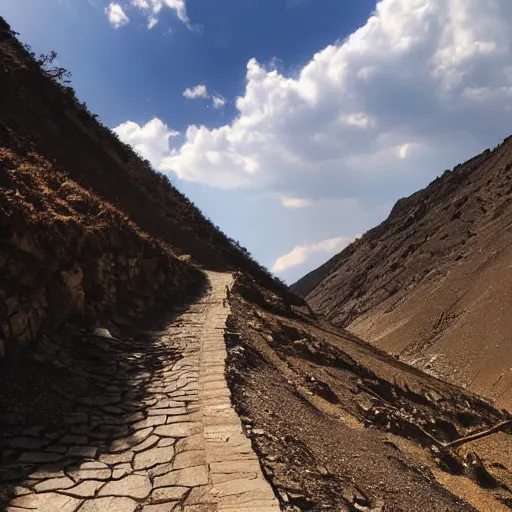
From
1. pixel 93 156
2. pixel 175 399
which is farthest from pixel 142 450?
pixel 93 156

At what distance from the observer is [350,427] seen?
725cm

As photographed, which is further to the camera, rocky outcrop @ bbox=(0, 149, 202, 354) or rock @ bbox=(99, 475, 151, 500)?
rocky outcrop @ bbox=(0, 149, 202, 354)

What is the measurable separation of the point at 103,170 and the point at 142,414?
16.4 metres

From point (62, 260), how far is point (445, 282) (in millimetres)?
27458

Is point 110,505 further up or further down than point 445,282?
further down

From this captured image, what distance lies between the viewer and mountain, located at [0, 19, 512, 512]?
4199 millimetres

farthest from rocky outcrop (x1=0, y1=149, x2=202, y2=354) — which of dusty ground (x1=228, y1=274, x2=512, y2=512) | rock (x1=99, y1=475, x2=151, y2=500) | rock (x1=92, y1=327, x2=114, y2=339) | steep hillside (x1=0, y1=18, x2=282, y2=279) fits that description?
steep hillside (x1=0, y1=18, x2=282, y2=279)

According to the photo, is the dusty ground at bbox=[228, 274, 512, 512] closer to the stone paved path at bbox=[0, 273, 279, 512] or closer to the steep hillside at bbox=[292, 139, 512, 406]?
the stone paved path at bbox=[0, 273, 279, 512]

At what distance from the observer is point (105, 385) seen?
630 centimetres

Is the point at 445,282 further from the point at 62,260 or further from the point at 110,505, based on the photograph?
the point at 110,505

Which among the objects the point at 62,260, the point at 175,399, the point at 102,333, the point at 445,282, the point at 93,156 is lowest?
the point at 175,399

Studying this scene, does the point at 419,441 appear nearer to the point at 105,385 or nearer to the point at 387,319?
the point at 105,385

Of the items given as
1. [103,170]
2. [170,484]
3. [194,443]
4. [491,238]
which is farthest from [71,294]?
[491,238]

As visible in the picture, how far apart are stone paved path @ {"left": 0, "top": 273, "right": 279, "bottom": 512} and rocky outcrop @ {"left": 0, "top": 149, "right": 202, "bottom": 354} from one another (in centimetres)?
81
